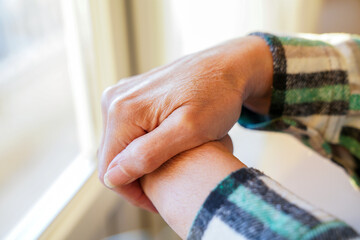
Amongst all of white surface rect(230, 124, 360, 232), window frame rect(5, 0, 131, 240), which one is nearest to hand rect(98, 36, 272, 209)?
white surface rect(230, 124, 360, 232)

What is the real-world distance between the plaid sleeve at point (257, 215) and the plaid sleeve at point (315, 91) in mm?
209

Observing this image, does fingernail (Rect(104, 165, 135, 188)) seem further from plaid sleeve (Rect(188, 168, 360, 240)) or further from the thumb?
plaid sleeve (Rect(188, 168, 360, 240))

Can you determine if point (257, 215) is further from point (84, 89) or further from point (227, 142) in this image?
point (84, 89)

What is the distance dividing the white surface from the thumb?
0.57ft

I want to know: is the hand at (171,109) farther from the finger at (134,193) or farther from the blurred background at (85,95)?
the blurred background at (85,95)

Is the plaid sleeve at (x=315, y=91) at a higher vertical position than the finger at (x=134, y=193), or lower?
higher

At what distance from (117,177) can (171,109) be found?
0.10 m

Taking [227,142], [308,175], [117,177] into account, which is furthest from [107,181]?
[308,175]

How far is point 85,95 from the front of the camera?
782mm

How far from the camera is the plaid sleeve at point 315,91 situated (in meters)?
0.53

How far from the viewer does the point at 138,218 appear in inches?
31.1

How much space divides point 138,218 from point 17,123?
1.08 ft

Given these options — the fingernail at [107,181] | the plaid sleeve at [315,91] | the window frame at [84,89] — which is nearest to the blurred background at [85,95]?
the window frame at [84,89]

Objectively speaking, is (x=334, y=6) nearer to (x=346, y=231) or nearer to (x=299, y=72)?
(x=299, y=72)
